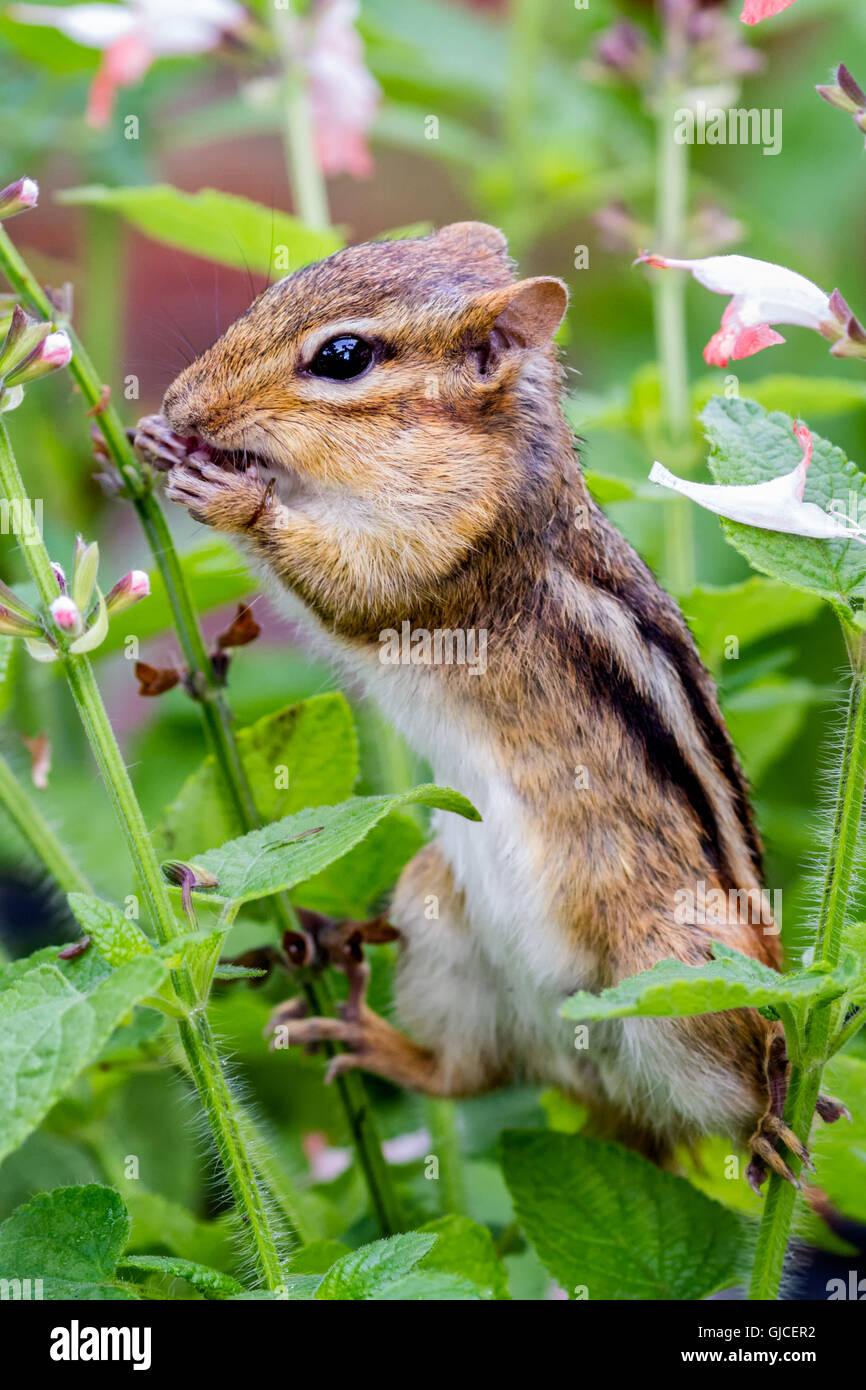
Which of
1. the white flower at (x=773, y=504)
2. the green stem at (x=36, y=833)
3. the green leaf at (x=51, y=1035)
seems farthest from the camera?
the green stem at (x=36, y=833)

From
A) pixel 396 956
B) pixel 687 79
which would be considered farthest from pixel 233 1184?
pixel 687 79

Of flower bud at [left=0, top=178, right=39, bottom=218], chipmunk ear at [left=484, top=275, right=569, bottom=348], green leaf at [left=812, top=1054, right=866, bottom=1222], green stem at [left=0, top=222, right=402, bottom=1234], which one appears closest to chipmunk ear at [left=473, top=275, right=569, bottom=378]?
chipmunk ear at [left=484, top=275, right=569, bottom=348]

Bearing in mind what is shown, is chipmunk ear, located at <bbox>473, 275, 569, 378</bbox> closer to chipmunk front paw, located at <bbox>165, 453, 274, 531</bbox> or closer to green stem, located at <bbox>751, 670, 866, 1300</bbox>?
chipmunk front paw, located at <bbox>165, 453, 274, 531</bbox>

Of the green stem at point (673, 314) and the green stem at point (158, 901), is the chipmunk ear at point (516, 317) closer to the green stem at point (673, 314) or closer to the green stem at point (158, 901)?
the green stem at point (673, 314)

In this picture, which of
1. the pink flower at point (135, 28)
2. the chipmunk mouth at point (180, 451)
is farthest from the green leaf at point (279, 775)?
the pink flower at point (135, 28)

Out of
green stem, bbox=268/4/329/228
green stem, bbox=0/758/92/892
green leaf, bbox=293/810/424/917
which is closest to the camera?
green stem, bbox=0/758/92/892

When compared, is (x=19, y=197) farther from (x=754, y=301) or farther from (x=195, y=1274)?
(x=195, y=1274)
